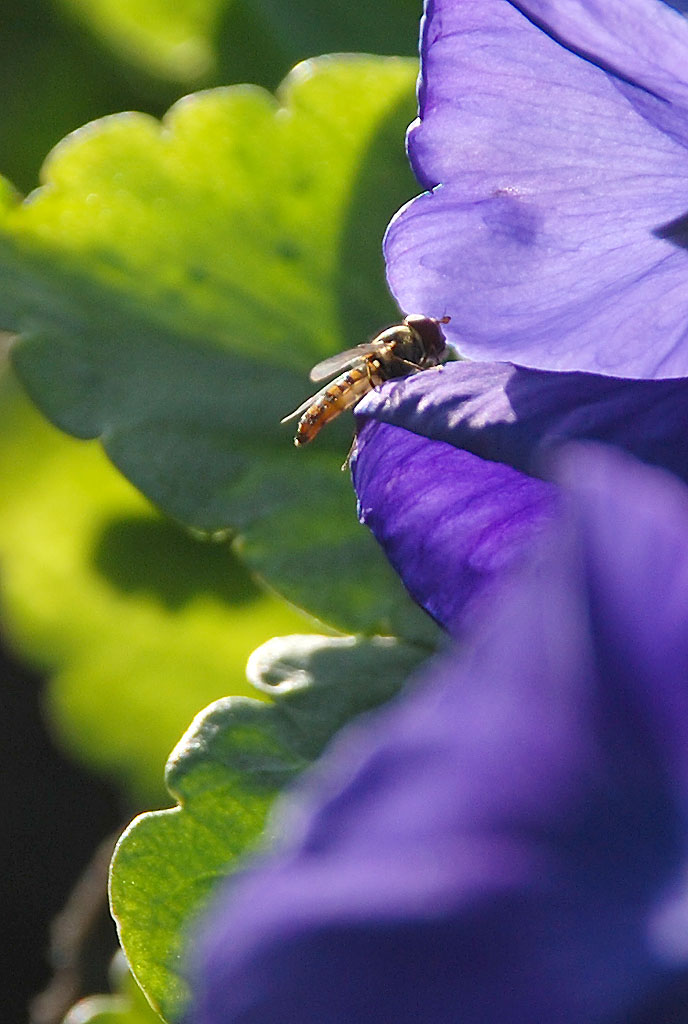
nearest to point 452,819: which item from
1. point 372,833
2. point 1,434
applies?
point 372,833

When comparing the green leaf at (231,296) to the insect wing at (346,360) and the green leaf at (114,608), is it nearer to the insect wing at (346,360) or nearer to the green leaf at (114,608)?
the insect wing at (346,360)

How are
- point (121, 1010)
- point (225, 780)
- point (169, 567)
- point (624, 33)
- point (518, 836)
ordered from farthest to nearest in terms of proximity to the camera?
1. point (169, 567)
2. point (121, 1010)
3. point (225, 780)
4. point (624, 33)
5. point (518, 836)

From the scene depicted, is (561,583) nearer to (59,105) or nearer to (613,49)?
(613,49)

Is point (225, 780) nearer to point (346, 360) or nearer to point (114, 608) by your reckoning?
point (346, 360)

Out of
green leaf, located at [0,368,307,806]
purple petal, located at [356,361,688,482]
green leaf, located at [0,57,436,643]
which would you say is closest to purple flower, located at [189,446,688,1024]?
purple petal, located at [356,361,688,482]

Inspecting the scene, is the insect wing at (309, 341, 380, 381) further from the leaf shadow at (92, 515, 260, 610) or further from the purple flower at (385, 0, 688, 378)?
the leaf shadow at (92, 515, 260, 610)

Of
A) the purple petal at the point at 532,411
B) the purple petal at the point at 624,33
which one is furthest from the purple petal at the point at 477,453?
the purple petal at the point at 624,33

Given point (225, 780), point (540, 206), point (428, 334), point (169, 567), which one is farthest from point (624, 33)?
point (169, 567)
